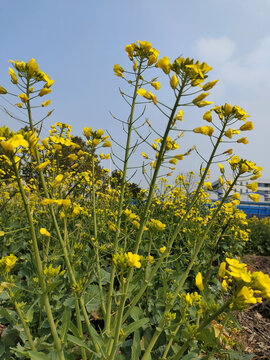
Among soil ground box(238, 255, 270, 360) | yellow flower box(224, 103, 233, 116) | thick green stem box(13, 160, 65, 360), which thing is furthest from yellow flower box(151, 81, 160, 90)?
soil ground box(238, 255, 270, 360)

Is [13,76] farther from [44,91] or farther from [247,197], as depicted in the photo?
[247,197]

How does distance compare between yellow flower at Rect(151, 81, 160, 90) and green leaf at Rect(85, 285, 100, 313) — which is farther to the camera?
green leaf at Rect(85, 285, 100, 313)

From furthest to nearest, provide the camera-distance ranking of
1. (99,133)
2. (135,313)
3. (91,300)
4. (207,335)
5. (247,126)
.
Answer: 1. (91,300)
2. (135,313)
3. (99,133)
4. (247,126)
5. (207,335)

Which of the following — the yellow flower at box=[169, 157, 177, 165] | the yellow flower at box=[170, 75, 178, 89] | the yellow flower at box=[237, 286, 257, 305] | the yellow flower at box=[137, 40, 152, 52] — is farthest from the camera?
the yellow flower at box=[169, 157, 177, 165]

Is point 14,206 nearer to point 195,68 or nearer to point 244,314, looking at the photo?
point 244,314

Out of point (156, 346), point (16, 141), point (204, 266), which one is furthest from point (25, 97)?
point (204, 266)

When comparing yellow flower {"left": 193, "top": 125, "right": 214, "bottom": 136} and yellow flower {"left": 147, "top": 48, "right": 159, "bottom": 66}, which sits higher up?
yellow flower {"left": 147, "top": 48, "right": 159, "bottom": 66}

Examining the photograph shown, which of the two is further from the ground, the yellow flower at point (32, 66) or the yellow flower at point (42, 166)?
the yellow flower at point (32, 66)

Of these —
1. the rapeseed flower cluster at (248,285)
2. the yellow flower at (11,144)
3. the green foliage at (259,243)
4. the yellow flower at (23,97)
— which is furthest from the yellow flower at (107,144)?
the green foliage at (259,243)

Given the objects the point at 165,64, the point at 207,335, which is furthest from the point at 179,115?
the point at 207,335

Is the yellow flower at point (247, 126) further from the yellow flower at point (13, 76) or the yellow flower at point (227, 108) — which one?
the yellow flower at point (13, 76)

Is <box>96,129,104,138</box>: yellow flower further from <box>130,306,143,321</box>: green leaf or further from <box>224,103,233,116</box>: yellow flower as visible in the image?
<box>130,306,143,321</box>: green leaf

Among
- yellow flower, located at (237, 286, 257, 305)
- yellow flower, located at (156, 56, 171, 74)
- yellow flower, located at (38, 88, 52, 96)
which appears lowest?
yellow flower, located at (237, 286, 257, 305)

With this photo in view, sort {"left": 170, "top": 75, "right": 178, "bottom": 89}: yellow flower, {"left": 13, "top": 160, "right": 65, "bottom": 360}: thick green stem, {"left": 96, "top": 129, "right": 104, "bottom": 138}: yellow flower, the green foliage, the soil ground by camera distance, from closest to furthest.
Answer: {"left": 13, "top": 160, "right": 65, "bottom": 360}: thick green stem < {"left": 170, "top": 75, "right": 178, "bottom": 89}: yellow flower < {"left": 96, "top": 129, "right": 104, "bottom": 138}: yellow flower < the soil ground < the green foliage
